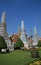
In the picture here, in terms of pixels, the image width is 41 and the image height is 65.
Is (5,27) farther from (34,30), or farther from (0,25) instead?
(34,30)

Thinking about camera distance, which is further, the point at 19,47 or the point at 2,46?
the point at 19,47

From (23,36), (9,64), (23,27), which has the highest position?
(23,27)

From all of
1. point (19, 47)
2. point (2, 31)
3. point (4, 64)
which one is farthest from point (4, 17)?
point (4, 64)

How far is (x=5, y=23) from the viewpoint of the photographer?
171 feet

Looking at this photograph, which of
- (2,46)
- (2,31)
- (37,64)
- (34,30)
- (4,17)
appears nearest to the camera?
(37,64)

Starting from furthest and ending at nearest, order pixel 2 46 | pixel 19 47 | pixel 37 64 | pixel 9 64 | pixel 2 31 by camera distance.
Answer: pixel 2 31
pixel 19 47
pixel 2 46
pixel 9 64
pixel 37 64

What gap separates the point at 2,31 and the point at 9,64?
3431 centimetres

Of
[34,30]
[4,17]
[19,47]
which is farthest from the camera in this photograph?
[34,30]

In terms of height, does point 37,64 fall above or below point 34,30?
below

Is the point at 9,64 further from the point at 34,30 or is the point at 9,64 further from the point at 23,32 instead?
the point at 34,30

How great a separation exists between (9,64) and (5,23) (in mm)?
37562

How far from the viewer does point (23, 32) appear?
55.4 m

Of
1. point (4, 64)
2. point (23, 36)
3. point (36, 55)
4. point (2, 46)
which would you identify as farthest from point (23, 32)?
point (4, 64)

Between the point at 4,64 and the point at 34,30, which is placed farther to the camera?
the point at 34,30
